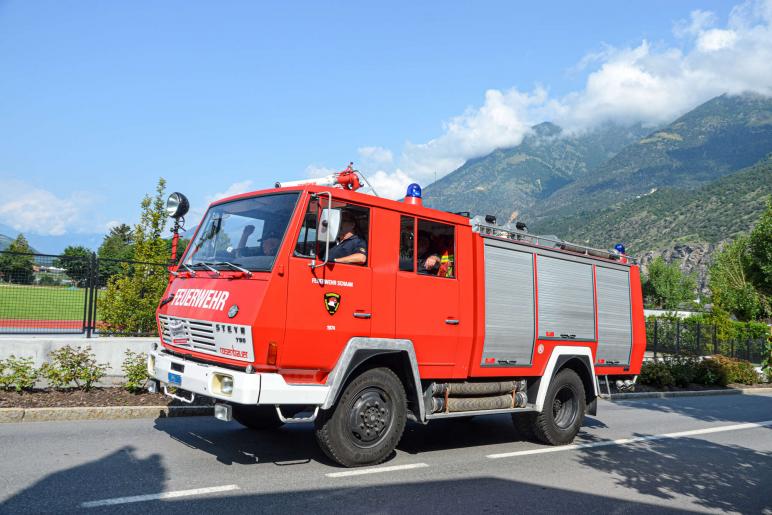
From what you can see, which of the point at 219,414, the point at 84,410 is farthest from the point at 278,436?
the point at 84,410

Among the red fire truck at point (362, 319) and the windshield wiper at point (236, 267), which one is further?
the windshield wiper at point (236, 267)

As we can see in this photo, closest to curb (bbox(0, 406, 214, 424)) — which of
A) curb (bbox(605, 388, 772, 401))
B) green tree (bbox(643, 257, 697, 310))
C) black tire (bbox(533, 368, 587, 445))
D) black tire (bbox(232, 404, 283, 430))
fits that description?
black tire (bbox(232, 404, 283, 430))

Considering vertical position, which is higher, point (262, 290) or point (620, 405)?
point (262, 290)

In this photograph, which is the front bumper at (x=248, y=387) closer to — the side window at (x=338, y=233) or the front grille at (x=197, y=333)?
the front grille at (x=197, y=333)

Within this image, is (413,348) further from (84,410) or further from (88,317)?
(88,317)

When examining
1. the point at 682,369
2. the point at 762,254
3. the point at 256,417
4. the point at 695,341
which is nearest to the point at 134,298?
the point at 256,417

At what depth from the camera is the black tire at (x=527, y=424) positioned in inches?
311

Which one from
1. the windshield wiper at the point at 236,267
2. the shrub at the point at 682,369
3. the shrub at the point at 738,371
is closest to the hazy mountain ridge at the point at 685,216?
the shrub at the point at 738,371

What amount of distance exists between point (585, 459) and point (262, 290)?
4693 millimetres

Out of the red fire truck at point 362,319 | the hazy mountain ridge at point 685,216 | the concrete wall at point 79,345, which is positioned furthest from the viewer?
the hazy mountain ridge at point 685,216

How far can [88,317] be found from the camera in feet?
34.8

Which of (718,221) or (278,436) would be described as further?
(718,221)

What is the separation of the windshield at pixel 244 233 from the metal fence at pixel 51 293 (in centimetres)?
514

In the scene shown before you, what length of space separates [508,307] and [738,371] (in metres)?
17.5
